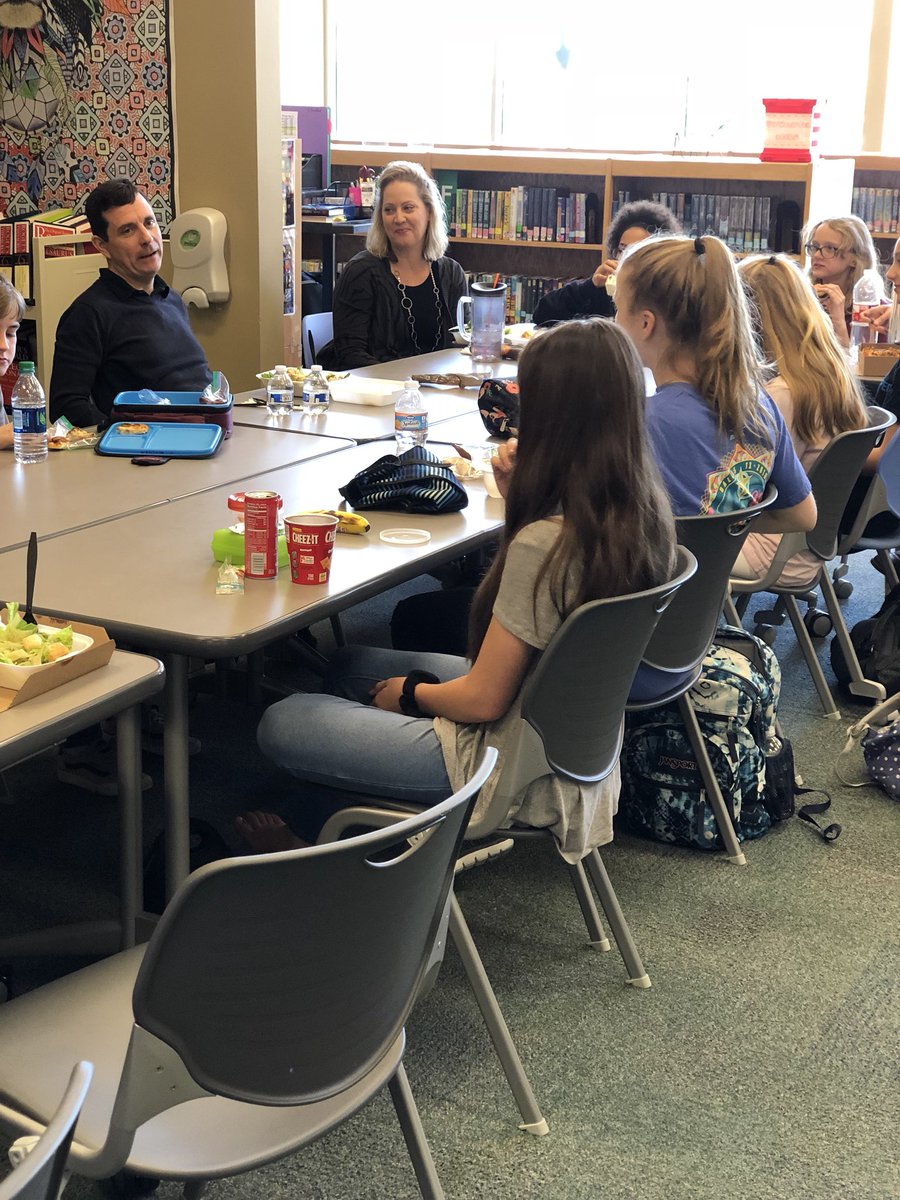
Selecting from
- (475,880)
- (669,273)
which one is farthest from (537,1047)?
(669,273)

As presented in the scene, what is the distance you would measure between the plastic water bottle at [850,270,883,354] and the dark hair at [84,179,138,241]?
2.50 metres

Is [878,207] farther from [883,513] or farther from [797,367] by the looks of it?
[797,367]

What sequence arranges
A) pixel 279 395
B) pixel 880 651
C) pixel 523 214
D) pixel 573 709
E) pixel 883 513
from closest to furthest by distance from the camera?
pixel 573 709 < pixel 279 395 < pixel 880 651 < pixel 883 513 < pixel 523 214

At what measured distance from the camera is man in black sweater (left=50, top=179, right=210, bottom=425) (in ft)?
11.2

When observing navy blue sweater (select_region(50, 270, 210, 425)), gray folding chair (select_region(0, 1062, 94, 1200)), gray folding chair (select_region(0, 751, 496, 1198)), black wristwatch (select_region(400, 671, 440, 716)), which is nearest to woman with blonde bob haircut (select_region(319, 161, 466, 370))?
navy blue sweater (select_region(50, 270, 210, 425))

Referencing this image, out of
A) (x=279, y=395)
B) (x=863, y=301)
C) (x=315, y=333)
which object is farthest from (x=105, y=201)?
(x=863, y=301)

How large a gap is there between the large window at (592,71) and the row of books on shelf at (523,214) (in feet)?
3.32

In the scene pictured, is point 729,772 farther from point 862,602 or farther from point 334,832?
point 862,602

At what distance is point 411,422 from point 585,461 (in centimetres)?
134

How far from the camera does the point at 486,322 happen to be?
13.6ft

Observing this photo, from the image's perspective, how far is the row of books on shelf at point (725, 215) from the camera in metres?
6.07

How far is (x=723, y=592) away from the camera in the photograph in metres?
2.32

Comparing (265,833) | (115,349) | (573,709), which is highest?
(115,349)

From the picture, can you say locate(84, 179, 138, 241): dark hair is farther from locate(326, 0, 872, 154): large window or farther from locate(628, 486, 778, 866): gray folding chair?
locate(326, 0, 872, 154): large window
